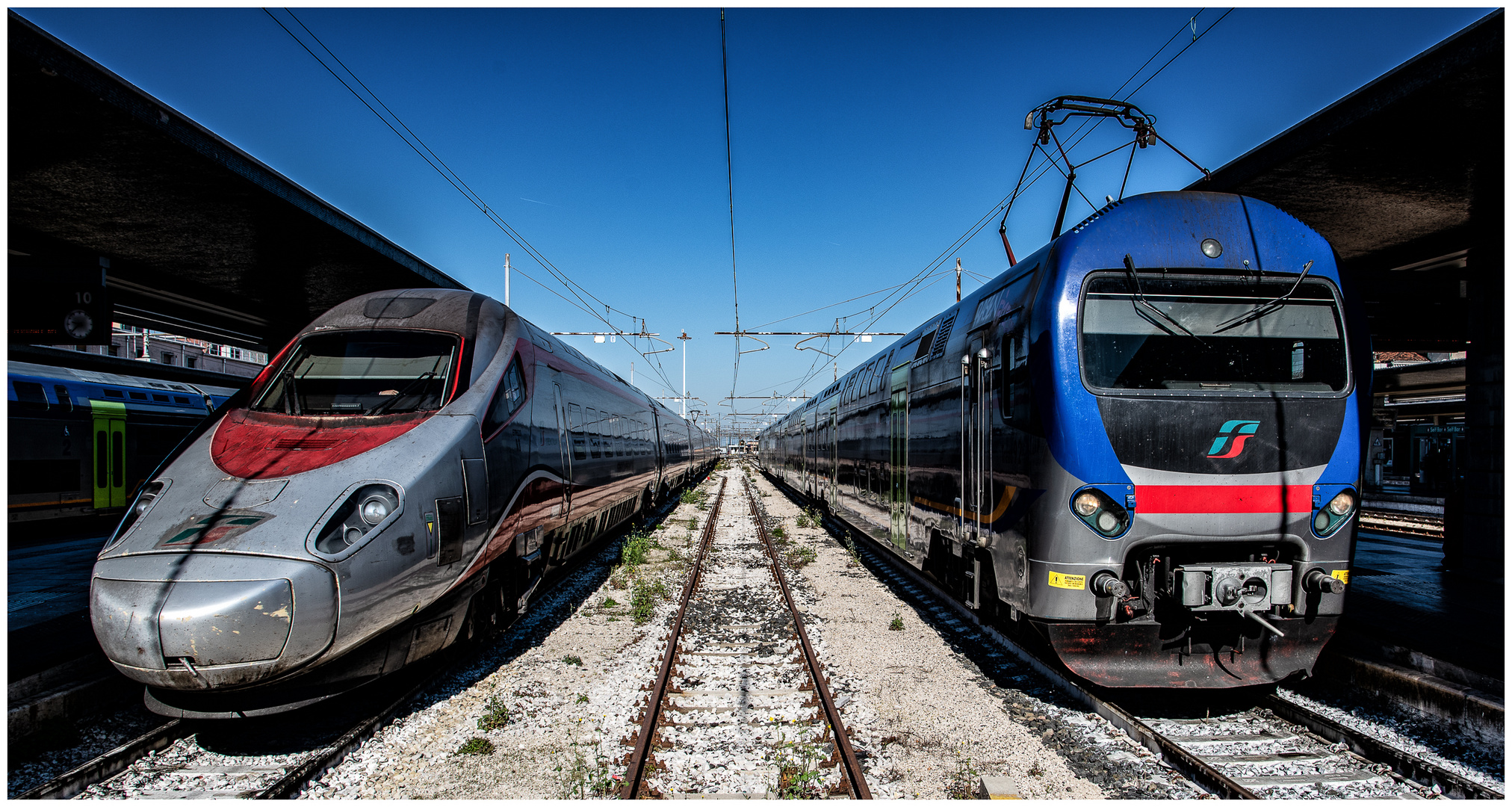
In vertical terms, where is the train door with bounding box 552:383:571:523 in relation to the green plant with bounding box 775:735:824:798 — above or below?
above

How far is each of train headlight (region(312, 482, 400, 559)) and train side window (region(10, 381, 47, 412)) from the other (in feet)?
43.7

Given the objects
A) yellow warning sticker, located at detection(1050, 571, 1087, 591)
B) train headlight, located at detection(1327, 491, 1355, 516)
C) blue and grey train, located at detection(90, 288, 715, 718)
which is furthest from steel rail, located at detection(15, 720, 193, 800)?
train headlight, located at detection(1327, 491, 1355, 516)

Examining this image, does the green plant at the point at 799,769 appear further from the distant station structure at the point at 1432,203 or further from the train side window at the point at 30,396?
the train side window at the point at 30,396

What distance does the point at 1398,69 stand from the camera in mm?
5801

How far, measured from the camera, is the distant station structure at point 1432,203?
5.78 metres

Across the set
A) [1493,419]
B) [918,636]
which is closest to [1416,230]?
[1493,419]

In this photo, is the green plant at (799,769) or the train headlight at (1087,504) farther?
the train headlight at (1087,504)

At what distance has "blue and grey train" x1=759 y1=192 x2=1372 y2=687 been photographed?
494 centimetres

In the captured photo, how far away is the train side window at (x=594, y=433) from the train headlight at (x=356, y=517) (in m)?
5.06

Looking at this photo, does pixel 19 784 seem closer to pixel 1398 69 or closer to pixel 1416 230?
pixel 1398 69

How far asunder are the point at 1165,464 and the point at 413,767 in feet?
17.2

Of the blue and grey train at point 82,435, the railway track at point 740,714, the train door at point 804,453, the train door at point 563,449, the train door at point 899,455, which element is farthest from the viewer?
the train door at point 804,453

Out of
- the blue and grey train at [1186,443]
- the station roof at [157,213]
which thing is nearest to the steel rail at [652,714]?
the blue and grey train at [1186,443]

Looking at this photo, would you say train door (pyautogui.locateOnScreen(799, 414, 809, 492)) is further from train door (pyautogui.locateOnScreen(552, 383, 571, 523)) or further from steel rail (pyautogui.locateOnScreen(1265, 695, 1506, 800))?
steel rail (pyautogui.locateOnScreen(1265, 695, 1506, 800))
